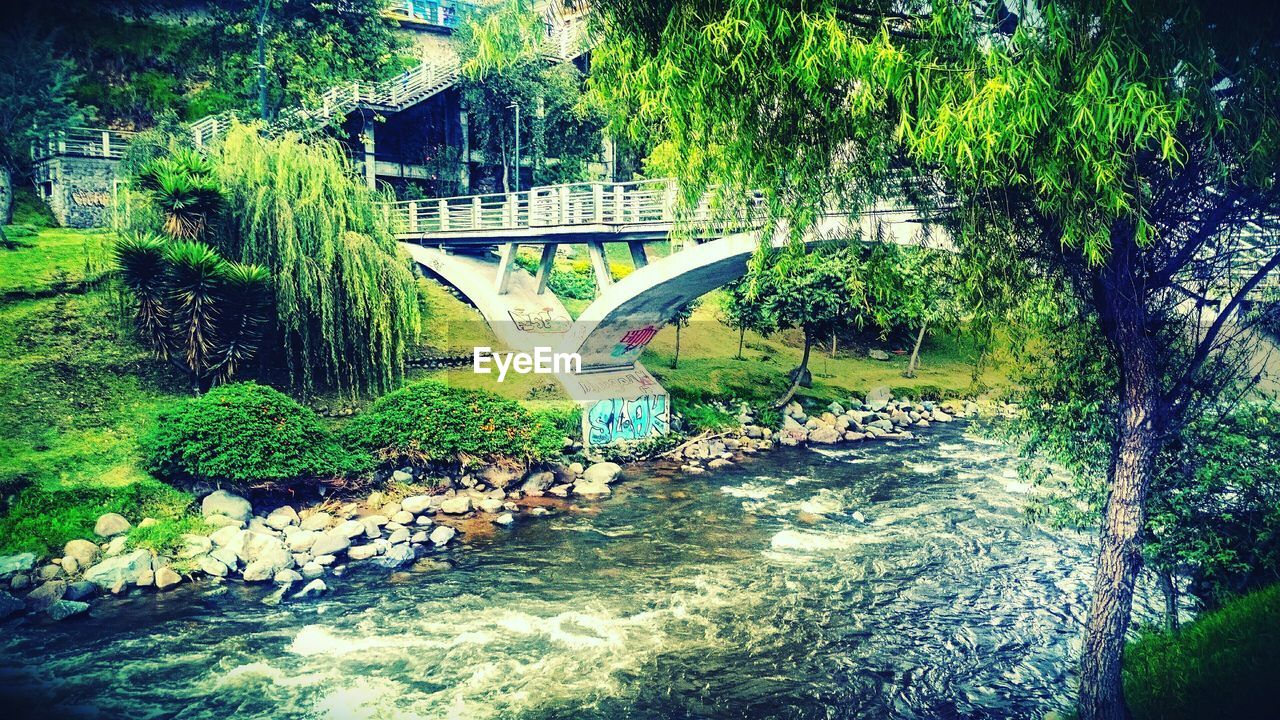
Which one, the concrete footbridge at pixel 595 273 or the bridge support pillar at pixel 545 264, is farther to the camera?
the bridge support pillar at pixel 545 264

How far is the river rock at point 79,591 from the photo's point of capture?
12.1 metres

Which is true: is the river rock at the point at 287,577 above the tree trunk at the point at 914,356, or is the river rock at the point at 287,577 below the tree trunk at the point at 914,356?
below

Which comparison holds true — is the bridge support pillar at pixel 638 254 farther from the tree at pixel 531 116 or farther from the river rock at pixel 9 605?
the river rock at pixel 9 605

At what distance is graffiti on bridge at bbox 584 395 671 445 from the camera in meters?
21.9

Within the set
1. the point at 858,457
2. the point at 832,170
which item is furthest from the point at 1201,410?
the point at 858,457

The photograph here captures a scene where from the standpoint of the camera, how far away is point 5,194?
2531 centimetres

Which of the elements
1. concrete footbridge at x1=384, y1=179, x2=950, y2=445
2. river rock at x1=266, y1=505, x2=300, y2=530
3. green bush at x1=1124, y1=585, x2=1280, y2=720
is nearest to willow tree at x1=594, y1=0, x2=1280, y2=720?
green bush at x1=1124, y1=585, x2=1280, y2=720

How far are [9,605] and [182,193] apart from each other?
9.50 meters

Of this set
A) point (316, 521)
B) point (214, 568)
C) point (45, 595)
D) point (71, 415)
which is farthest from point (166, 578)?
point (71, 415)

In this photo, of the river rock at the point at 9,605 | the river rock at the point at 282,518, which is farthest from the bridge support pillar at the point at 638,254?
the river rock at the point at 9,605

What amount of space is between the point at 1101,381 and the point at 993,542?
7240 mm

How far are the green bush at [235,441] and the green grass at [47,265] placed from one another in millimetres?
5892

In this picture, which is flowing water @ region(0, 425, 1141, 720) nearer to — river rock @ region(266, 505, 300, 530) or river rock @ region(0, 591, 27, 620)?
river rock @ region(0, 591, 27, 620)

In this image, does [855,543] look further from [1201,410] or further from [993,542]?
[1201,410]
